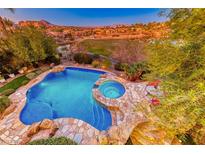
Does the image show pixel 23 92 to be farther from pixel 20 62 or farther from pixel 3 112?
pixel 20 62

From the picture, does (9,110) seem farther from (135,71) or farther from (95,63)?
(135,71)

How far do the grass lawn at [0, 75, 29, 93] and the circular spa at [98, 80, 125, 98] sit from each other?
171 inches

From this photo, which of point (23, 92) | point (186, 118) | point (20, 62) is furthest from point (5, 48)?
point (186, 118)

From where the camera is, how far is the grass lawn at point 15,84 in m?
8.19

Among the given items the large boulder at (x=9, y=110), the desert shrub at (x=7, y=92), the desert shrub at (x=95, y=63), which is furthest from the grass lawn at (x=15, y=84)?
the desert shrub at (x=95, y=63)

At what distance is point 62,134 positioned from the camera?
5766 millimetres

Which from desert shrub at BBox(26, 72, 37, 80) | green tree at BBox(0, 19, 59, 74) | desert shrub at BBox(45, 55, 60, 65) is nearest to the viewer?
green tree at BBox(0, 19, 59, 74)

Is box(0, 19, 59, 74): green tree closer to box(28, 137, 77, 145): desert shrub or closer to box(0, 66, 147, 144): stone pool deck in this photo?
box(0, 66, 147, 144): stone pool deck

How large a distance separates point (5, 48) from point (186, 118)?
9.81 m

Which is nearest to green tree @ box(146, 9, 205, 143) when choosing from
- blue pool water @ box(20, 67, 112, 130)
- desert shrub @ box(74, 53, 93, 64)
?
blue pool water @ box(20, 67, 112, 130)

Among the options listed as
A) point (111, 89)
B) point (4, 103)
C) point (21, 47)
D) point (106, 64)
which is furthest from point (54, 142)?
point (21, 47)

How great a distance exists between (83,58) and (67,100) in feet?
12.2

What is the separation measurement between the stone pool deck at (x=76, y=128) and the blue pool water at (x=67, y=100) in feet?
1.13

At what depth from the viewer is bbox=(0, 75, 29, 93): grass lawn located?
8.19 metres
